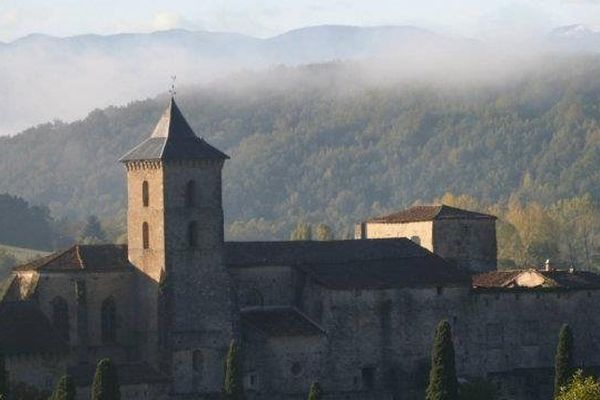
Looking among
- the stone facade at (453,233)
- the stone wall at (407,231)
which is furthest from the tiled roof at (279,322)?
the stone facade at (453,233)

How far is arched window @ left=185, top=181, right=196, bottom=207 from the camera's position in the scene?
3691 inches

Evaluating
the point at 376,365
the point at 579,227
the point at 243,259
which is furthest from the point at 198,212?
the point at 579,227

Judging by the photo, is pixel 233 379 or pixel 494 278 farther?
pixel 494 278

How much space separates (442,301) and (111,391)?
19333 millimetres

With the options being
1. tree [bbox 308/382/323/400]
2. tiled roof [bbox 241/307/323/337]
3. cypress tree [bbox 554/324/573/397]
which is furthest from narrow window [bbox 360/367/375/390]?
cypress tree [bbox 554/324/573/397]

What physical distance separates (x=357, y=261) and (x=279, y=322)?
5289 mm

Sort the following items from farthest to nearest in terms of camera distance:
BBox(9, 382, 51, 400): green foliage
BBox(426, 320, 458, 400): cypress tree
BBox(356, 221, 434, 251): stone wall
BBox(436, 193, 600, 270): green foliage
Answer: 1. BBox(436, 193, 600, 270): green foliage
2. BBox(356, 221, 434, 251): stone wall
3. BBox(426, 320, 458, 400): cypress tree
4. BBox(9, 382, 51, 400): green foliage

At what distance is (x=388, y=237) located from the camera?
105625 millimetres

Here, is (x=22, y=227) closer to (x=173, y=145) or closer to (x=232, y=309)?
(x=173, y=145)

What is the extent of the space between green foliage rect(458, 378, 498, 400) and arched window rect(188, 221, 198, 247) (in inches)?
487

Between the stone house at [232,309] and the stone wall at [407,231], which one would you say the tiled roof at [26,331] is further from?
the stone wall at [407,231]

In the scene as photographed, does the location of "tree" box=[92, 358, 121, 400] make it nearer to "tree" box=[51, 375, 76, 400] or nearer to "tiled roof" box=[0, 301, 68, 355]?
"tree" box=[51, 375, 76, 400]

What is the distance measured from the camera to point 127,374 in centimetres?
9044

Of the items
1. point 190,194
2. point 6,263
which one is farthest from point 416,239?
point 6,263
